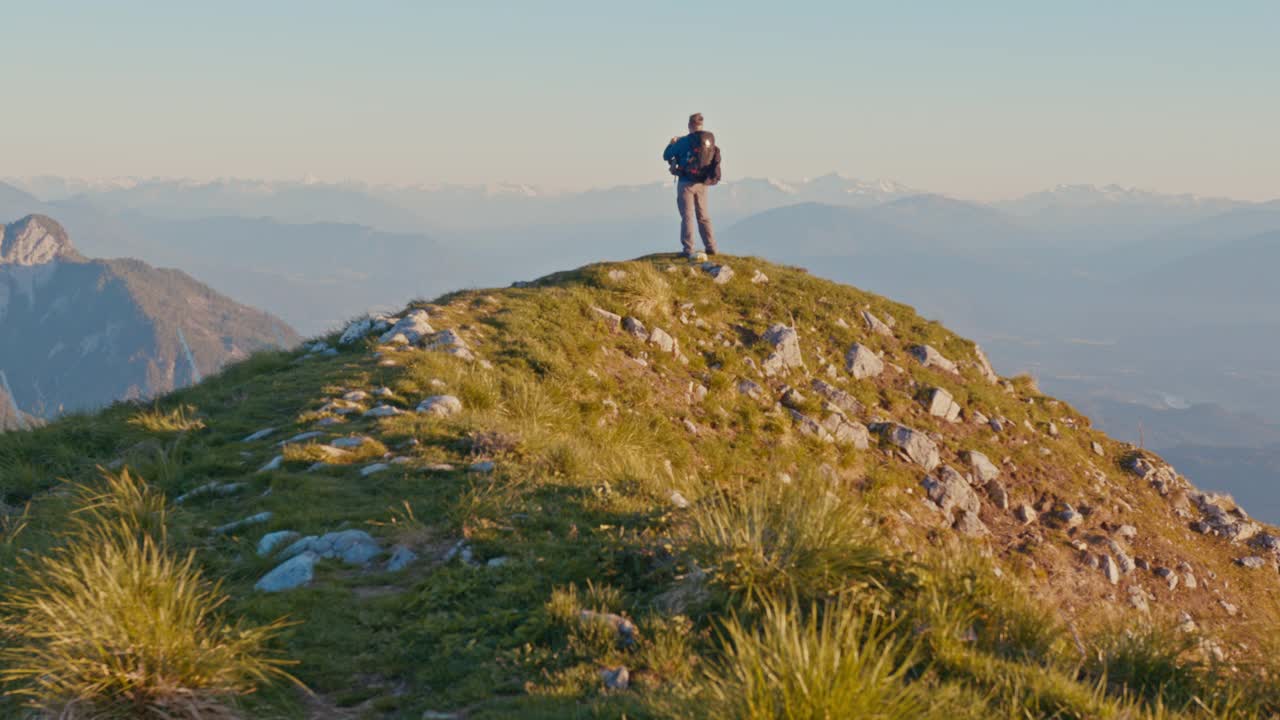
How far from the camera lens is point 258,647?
5281mm

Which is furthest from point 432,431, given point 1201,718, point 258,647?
point 1201,718

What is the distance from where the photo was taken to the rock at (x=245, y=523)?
7707 millimetres

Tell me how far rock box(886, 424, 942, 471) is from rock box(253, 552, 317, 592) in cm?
1292

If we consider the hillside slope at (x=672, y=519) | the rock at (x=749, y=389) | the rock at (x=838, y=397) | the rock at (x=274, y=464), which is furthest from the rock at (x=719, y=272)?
the rock at (x=274, y=464)

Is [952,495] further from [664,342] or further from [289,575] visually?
[289,575]

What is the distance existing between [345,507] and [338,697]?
3.23m

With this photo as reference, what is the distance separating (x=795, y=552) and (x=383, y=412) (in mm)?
7203

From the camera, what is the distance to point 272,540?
24.0 ft

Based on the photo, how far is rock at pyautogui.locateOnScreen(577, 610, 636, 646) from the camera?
5496mm

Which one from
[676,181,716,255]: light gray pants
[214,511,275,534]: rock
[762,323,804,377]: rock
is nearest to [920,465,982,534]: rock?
[762,323,804,377]: rock

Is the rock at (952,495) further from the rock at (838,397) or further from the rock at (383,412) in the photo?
the rock at (383,412)

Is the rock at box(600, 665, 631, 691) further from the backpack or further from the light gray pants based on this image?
the backpack

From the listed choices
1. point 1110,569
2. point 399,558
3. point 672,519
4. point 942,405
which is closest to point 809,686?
point 672,519

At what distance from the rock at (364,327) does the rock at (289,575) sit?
30.9ft
